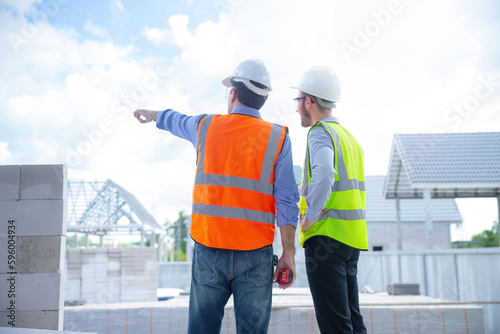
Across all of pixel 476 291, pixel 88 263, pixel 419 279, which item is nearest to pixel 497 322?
pixel 476 291

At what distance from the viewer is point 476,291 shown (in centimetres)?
1045

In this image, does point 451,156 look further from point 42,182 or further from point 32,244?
point 32,244

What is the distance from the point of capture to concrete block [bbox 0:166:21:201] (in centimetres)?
424

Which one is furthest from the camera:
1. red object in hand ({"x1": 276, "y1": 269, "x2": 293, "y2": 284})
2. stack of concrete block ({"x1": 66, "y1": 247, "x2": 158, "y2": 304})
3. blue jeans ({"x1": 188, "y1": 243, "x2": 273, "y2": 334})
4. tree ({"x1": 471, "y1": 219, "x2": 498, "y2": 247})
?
tree ({"x1": 471, "y1": 219, "x2": 498, "y2": 247})

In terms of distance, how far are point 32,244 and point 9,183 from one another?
0.57 metres

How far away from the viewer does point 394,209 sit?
24.0 metres

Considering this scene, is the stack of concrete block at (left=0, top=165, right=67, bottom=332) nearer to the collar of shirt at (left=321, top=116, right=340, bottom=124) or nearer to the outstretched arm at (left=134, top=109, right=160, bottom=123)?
the outstretched arm at (left=134, top=109, right=160, bottom=123)

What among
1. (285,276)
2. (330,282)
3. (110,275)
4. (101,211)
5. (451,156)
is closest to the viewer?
(285,276)

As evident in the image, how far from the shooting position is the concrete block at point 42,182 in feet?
13.9

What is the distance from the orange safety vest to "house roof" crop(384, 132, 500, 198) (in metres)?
11.3

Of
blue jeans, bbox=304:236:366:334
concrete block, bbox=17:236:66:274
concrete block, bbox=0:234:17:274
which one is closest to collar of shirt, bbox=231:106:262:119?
blue jeans, bbox=304:236:366:334

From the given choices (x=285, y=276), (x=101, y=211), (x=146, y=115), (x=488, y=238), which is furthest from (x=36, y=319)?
(x=488, y=238)

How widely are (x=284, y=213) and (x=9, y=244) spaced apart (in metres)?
2.80

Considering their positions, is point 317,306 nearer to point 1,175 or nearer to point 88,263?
point 1,175
